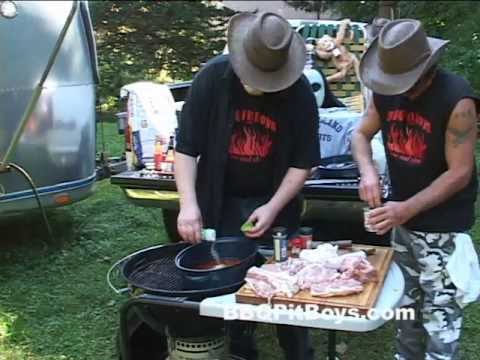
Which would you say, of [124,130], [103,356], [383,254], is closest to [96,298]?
→ [103,356]

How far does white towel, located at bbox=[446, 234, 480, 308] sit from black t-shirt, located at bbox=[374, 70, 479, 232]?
0.24ft

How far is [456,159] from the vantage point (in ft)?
9.34

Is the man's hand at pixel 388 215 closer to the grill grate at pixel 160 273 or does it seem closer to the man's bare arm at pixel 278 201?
the man's bare arm at pixel 278 201

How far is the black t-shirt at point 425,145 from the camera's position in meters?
2.86

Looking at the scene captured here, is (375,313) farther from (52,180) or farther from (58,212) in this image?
(58,212)

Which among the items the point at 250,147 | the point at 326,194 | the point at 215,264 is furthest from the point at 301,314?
the point at 326,194

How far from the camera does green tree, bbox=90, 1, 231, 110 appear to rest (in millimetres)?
12578

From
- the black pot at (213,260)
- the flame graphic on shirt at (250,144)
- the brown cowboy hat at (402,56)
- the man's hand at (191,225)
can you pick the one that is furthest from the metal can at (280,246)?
the brown cowboy hat at (402,56)

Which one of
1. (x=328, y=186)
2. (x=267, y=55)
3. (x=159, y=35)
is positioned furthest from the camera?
(x=159, y=35)

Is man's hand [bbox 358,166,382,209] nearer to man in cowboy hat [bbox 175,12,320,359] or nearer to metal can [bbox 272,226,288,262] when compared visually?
man in cowboy hat [bbox 175,12,320,359]

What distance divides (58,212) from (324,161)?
2.96 meters

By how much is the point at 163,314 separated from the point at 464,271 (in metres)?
1.26

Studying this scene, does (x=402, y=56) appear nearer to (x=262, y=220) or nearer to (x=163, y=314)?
(x=262, y=220)

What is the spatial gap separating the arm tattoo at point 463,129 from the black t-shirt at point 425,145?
0.04 meters
